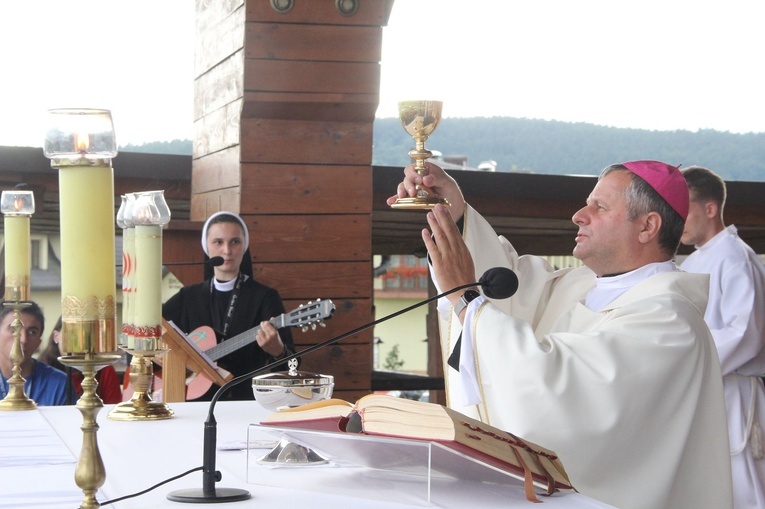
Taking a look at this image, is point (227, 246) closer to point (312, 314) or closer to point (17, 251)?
point (312, 314)

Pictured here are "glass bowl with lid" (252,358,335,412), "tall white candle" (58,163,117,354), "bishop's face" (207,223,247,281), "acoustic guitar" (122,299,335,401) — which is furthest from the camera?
"bishop's face" (207,223,247,281)

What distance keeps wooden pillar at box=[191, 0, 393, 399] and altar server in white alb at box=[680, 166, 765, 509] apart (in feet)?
4.99

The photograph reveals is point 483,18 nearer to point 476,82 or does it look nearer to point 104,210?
point 476,82

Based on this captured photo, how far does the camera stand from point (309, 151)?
17.3 feet

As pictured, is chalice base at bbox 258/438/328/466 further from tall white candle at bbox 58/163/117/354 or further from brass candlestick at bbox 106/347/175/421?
brass candlestick at bbox 106/347/175/421

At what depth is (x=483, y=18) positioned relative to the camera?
25047mm

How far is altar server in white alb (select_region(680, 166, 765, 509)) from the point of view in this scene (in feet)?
14.8

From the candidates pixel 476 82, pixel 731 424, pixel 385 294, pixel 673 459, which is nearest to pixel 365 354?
pixel 731 424

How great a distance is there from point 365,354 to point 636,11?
24063 mm

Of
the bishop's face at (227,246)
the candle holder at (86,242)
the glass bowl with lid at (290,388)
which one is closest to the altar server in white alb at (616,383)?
the glass bowl with lid at (290,388)

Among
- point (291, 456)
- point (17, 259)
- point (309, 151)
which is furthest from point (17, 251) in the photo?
point (309, 151)

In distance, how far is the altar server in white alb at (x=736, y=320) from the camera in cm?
452

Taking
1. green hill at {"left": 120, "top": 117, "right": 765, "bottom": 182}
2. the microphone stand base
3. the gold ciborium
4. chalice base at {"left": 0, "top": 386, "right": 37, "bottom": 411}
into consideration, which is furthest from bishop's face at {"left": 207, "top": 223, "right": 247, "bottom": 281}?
green hill at {"left": 120, "top": 117, "right": 765, "bottom": 182}

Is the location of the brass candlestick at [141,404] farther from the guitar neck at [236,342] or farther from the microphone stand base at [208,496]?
the guitar neck at [236,342]
